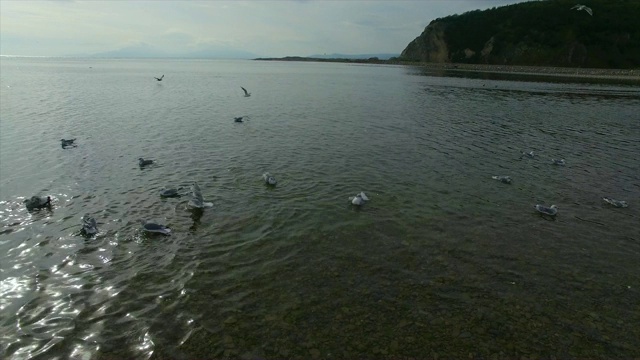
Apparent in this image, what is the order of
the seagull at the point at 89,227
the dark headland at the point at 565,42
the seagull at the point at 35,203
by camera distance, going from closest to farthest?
1. the seagull at the point at 89,227
2. the seagull at the point at 35,203
3. the dark headland at the point at 565,42

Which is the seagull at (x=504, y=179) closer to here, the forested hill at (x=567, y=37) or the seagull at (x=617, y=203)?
the seagull at (x=617, y=203)

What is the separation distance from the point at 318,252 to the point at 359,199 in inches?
199

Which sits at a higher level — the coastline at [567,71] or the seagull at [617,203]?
the coastline at [567,71]

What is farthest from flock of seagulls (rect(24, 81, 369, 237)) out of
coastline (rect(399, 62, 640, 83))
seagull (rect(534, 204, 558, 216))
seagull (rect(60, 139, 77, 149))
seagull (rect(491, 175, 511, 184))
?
coastline (rect(399, 62, 640, 83))

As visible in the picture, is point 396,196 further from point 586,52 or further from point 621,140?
point 586,52

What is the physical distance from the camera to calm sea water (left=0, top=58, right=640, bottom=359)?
9.45 metres

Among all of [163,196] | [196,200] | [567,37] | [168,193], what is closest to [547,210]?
[196,200]

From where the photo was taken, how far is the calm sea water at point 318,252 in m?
9.45

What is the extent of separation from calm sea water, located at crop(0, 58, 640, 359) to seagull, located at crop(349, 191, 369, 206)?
591 mm

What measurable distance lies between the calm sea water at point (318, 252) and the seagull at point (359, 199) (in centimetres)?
59

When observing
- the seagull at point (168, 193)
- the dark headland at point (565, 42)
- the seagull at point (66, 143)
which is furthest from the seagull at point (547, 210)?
the dark headland at point (565, 42)

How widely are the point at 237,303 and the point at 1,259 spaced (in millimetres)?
8688

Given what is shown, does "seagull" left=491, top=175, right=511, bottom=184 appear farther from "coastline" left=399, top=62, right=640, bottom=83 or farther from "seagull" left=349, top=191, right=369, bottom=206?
"coastline" left=399, top=62, right=640, bottom=83

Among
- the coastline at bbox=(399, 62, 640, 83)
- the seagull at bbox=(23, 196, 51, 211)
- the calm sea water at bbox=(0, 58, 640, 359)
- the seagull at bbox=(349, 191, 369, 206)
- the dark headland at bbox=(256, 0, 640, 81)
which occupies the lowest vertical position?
the calm sea water at bbox=(0, 58, 640, 359)
